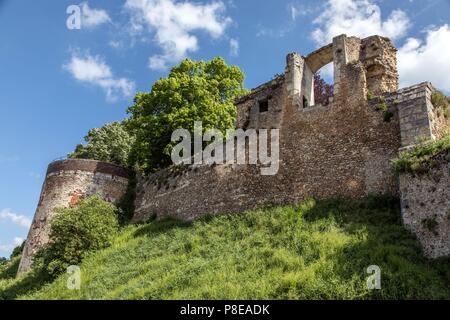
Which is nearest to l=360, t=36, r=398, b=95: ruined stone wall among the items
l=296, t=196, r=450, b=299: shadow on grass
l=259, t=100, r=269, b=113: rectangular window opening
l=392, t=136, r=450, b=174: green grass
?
l=392, t=136, r=450, b=174: green grass

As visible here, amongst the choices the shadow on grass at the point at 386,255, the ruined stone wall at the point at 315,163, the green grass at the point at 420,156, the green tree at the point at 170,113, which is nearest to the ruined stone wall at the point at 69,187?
the green tree at the point at 170,113

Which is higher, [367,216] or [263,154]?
[263,154]

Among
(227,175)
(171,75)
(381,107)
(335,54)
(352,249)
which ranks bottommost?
(352,249)

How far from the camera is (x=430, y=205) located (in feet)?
40.2

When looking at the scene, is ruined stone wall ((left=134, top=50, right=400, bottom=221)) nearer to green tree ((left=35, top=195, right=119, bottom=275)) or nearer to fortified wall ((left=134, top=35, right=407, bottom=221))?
fortified wall ((left=134, top=35, right=407, bottom=221))

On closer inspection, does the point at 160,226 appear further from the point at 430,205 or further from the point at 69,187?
the point at 430,205

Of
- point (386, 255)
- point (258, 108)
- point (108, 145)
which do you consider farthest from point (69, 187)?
point (386, 255)

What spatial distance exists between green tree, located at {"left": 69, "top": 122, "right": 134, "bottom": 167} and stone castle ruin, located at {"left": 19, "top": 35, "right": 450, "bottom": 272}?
33.2 feet

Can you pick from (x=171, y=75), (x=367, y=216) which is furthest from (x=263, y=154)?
(x=171, y=75)

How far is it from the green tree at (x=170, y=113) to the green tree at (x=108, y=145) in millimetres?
4807

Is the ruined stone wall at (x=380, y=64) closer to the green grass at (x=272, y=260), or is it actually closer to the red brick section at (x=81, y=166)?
the green grass at (x=272, y=260)
